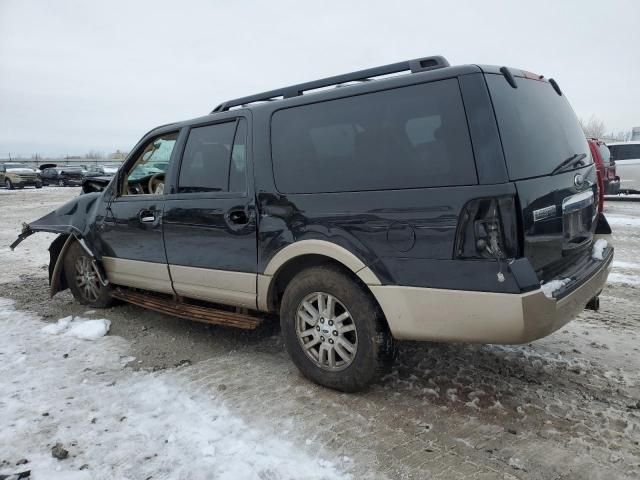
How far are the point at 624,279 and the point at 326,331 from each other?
4.69 metres

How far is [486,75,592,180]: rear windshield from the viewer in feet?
8.30

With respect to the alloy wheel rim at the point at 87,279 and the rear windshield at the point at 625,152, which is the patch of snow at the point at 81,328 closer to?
the alloy wheel rim at the point at 87,279

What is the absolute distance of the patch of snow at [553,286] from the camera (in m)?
2.50

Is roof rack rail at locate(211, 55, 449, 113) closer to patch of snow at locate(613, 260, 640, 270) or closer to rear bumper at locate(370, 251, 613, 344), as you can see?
rear bumper at locate(370, 251, 613, 344)

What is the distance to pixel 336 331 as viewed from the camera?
10.1 ft

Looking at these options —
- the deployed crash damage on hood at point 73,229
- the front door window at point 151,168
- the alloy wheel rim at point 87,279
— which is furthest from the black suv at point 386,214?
the alloy wheel rim at point 87,279

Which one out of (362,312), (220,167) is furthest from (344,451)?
(220,167)

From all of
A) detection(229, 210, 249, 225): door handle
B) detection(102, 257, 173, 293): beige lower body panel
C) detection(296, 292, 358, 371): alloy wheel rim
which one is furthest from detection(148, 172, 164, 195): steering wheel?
detection(296, 292, 358, 371): alloy wheel rim

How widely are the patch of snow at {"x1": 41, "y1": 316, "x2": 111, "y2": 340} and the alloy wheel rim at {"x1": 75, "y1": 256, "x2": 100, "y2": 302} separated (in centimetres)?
43

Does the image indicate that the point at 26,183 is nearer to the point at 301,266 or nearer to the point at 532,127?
the point at 301,266

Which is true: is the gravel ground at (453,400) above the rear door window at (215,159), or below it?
below

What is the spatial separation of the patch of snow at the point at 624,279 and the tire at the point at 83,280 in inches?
234

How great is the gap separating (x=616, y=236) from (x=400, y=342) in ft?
23.6

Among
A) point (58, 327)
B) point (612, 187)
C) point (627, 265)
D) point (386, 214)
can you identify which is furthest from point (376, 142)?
point (612, 187)
